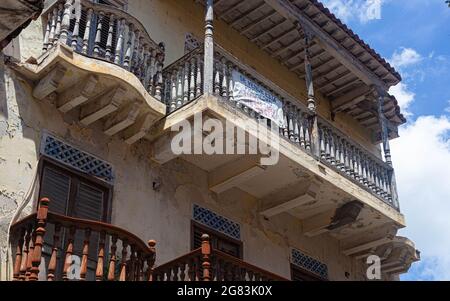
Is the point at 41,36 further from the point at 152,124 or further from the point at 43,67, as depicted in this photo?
the point at 152,124

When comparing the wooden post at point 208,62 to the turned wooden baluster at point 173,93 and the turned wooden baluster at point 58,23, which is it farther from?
the turned wooden baluster at point 58,23

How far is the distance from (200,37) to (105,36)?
304cm

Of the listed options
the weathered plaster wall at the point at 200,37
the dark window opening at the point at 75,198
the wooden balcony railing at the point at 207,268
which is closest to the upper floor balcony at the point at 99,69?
the dark window opening at the point at 75,198

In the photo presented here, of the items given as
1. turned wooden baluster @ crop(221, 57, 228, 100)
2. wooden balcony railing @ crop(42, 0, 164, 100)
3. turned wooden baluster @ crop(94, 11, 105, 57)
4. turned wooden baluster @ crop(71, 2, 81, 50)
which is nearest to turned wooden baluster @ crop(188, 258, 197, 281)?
wooden balcony railing @ crop(42, 0, 164, 100)

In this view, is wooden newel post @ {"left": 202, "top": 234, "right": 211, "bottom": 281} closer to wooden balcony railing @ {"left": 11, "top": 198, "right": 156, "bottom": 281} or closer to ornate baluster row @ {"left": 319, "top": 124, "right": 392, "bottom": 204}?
wooden balcony railing @ {"left": 11, "top": 198, "right": 156, "bottom": 281}

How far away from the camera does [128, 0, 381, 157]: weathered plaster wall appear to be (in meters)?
12.5

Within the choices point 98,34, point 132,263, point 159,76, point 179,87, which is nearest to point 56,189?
point 132,263

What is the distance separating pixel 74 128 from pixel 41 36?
1.40 meters

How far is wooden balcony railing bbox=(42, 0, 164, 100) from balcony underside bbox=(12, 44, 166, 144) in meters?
0.23

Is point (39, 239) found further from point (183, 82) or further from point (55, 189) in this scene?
point (183, 82)

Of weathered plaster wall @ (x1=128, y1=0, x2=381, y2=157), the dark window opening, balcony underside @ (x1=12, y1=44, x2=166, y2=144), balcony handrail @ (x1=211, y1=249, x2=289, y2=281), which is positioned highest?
weathered plaster wall @ (x1=128, y1=0, x2=381, y2=157)

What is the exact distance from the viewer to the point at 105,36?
10805mm

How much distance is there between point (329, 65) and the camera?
49.7ft
